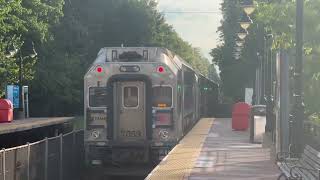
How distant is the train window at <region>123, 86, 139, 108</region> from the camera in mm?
17859

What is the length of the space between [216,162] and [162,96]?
3654 millimetres

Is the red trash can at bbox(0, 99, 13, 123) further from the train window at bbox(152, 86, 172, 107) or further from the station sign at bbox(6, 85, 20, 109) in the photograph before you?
the station sign at bbox(6, 85, 20, 109)

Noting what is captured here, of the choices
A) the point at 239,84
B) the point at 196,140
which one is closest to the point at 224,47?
the point at 239,84

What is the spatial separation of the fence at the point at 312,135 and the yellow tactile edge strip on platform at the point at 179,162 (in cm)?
264

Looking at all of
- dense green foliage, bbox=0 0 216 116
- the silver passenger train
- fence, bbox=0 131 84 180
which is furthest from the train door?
dense green foliage, bbox=0 0 216 116

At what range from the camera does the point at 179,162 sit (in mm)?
14453

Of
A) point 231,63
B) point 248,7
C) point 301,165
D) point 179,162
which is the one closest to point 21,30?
point 248,7

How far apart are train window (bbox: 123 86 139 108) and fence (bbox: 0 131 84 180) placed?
209 centimetres

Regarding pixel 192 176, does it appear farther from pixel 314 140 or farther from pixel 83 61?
pixel 83 61

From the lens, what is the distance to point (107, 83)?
17.7m

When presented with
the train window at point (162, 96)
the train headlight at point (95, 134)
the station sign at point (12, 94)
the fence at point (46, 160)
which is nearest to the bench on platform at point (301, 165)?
the train window at point (162, 96)

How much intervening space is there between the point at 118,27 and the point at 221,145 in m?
37.6

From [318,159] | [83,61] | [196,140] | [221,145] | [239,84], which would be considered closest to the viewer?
[318,159]

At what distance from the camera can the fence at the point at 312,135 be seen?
12.8 metres
